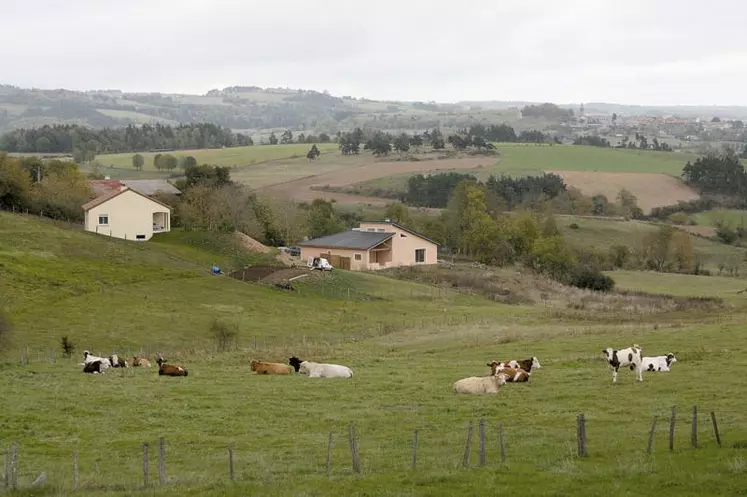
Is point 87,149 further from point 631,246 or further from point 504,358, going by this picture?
point 504,358

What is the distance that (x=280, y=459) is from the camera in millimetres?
18984

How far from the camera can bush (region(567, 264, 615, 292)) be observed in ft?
266

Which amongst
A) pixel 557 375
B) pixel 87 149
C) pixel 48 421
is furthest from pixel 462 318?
pixel 87 149

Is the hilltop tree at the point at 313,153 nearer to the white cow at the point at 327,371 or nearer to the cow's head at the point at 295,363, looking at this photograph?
the cow's head at the point at 295,363

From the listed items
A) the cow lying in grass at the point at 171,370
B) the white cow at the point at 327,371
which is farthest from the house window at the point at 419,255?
the cow lying in grass at the point at 171,370

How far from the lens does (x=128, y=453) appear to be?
20.0 meters

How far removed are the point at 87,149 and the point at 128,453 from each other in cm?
18120

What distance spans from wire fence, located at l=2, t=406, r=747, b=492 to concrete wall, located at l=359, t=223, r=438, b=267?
205 ft

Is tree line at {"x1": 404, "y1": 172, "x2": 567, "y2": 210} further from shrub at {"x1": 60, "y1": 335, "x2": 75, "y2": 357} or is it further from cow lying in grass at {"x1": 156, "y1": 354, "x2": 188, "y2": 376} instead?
cow lying in grass at {"x1": 156, "y1": 354, "x2": 188, "y2": 376}

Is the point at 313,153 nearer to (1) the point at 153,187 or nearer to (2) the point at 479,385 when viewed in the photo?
(1) the point at 153,187

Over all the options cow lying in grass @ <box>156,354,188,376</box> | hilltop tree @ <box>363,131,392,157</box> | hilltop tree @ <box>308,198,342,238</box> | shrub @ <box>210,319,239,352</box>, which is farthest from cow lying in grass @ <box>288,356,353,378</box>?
hilltop tree @ <box>363,131,392,157</box>

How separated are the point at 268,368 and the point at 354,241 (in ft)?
172

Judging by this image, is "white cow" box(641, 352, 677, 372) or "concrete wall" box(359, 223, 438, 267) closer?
"white cow" box(641, 352, 677, 372)

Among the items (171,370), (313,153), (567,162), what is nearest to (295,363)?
(171,370)
